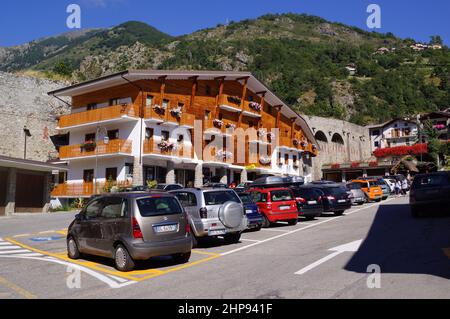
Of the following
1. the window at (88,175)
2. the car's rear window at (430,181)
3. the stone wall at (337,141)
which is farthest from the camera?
the stone wall at (337,141)

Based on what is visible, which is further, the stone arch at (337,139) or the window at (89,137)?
the stone arch at (337,139)

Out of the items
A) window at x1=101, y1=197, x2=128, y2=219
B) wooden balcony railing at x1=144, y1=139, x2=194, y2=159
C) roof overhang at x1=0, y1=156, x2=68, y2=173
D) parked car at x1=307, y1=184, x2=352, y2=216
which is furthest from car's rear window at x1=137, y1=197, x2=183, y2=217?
wooden balcony railing at x1=144, y1=139, x2=194, y2=159

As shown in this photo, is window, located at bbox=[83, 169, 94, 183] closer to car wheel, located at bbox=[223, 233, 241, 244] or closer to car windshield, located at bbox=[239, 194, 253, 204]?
car windshield, located at bbox=[239, 194, 253, 204]

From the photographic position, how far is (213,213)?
12.5 metres

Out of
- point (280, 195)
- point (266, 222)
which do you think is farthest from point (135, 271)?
point (280, 195)

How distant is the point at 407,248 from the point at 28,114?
119 feet

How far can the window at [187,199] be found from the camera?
42.0 ft

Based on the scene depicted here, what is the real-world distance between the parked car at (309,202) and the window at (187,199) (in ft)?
25.9

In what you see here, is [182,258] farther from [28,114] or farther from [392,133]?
[392,133]

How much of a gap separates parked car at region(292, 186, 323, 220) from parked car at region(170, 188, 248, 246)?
719 cm

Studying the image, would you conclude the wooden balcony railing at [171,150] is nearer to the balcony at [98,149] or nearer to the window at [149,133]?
the window at [149,133]

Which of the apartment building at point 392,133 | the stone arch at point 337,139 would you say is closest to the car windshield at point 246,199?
the stone arch at point 337,139

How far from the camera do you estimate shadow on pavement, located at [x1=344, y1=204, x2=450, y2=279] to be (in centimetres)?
855
